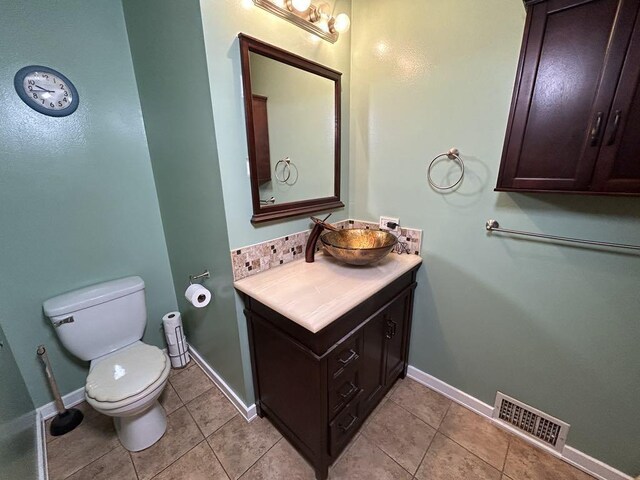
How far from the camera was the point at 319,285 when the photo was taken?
1214mm

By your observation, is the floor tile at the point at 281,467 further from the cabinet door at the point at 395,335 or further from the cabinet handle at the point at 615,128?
the cabinet handle at the point at 615,128

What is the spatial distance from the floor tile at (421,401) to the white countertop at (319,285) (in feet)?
2.84

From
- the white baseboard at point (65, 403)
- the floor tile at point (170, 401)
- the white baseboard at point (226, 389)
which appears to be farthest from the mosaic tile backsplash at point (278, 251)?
the white baseboard at point (65, 403)

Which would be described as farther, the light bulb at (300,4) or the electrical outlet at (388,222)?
the electrical outlet at (388,222)

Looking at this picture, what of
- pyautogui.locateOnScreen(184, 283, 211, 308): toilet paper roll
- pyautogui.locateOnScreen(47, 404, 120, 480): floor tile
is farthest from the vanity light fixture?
pyautogui.locateOnScreen(47, 404, 120, 480): floor tile

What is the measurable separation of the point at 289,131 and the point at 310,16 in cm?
53

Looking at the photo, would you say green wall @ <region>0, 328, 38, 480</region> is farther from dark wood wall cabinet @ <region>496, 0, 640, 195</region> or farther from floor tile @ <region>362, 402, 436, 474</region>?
dark wood wall cabinet @ <region>496, 0, 640, 195</region>

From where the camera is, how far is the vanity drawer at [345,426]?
1145 mm

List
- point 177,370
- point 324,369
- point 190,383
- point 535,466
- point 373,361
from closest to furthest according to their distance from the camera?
point 324,369 < point 535,466 < point 373,361 < point 190,383 < point 177,370

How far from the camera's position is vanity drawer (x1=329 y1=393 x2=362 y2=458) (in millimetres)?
1145

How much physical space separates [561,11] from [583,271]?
37.9 inches

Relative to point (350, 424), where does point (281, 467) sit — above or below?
below

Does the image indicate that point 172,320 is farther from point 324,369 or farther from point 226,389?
point 324,369

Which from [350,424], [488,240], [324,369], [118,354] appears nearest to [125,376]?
[118,354]
